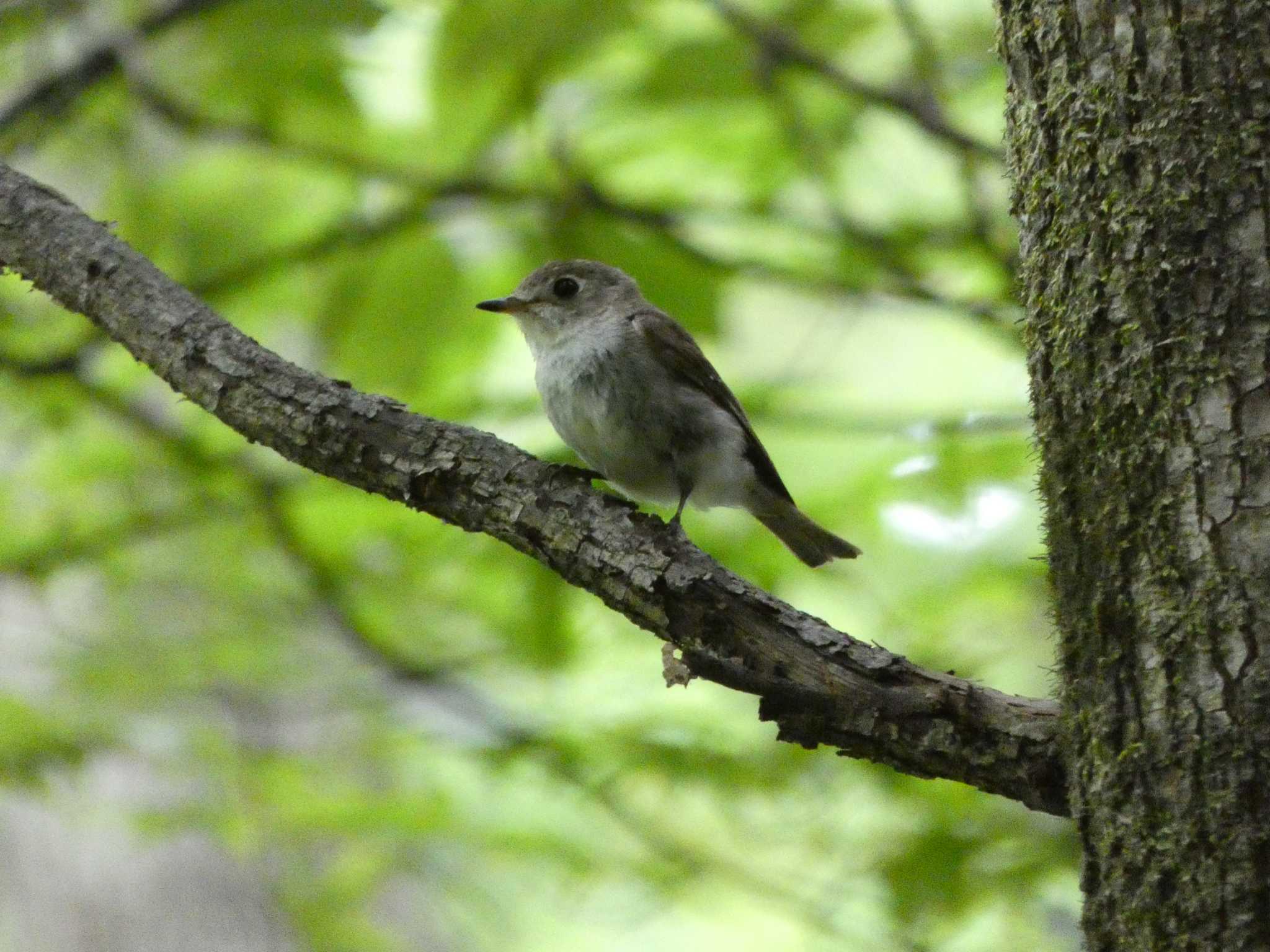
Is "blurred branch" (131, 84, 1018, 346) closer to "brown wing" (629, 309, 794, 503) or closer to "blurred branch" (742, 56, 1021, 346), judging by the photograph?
"blurred branch" (742, 56, 1021, 346)

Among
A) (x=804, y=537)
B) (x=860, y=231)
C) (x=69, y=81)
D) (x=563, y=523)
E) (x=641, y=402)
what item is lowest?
(x=563, y=523)

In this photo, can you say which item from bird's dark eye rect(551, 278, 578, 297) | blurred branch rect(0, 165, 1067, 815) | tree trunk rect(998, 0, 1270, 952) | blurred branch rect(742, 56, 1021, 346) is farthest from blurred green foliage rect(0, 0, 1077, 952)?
tree trunk rect(998, 0, 1270, 952)

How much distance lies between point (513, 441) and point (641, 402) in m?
0.71

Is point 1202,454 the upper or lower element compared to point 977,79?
lower

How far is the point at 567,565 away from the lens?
2258 millimetres

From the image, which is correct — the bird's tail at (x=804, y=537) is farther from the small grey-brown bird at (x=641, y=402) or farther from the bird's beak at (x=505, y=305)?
the bird's beak at (x=505, y=305)

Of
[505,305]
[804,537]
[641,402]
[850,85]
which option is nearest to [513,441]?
[505,305]

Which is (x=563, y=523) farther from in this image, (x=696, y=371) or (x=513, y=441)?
(x=513, y=441)

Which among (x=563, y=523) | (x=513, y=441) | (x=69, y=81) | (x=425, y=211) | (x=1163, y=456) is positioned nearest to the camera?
(x=1163, y=456)

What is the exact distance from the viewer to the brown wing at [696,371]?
4.17 m

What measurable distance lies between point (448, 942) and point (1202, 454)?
8.35 metres

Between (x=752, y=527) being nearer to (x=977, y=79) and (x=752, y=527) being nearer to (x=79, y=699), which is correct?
(x=977, y=79)

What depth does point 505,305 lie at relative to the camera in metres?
4.20

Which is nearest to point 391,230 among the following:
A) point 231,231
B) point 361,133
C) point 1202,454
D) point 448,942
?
point 361,133
